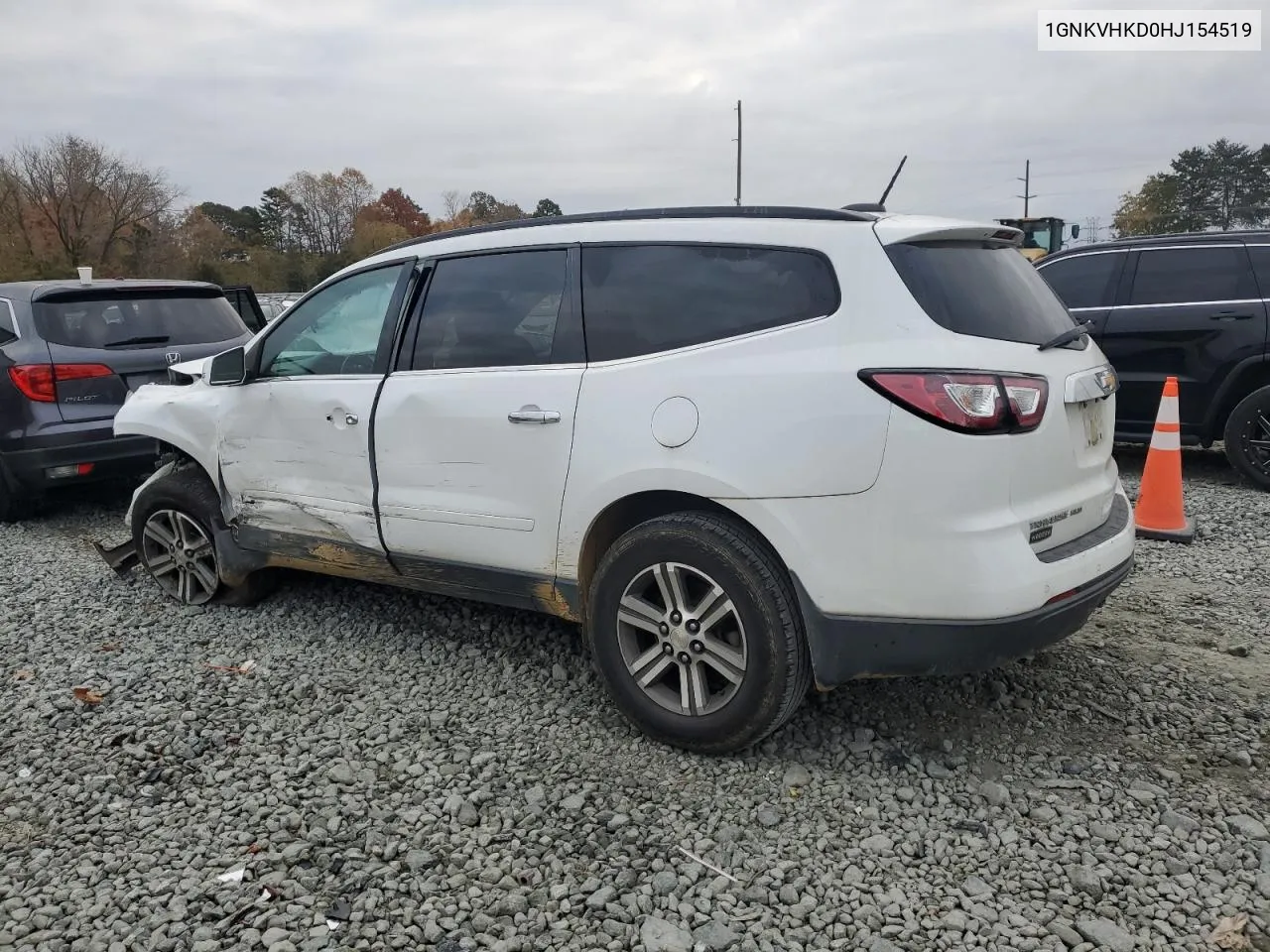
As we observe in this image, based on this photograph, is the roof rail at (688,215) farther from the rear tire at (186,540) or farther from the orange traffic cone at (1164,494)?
the orange traffic cone at (1164,494)

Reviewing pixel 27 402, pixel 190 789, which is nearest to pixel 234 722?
pixel 190 789

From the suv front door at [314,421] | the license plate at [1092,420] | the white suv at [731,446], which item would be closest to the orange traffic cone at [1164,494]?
the white suv at [731,446]

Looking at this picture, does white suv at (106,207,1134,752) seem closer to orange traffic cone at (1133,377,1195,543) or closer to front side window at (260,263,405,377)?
front side window at (260,263,405,377)

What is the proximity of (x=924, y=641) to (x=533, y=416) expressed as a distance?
4.96 ft

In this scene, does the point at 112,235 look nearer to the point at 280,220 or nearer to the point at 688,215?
the point at 280,220

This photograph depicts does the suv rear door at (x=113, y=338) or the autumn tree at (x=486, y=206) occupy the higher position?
the autumn tree at (x=486, y=206)

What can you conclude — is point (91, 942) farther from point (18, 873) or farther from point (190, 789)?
point (190, 789)

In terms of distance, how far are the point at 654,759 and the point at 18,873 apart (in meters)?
1.91

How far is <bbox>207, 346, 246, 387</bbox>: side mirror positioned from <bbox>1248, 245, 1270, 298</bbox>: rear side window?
675 centimetres

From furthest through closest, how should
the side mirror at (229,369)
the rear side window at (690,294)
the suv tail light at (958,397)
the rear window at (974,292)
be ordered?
the side mirror at (229,369) < the rear side window at (690,294) < the rear window at (974,292) < the suv tail light at (958,397)

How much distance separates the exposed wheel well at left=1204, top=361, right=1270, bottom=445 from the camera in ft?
21.7

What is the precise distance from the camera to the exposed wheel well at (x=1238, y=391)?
6613mm

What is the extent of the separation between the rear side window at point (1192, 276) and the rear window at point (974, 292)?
15.1 ft

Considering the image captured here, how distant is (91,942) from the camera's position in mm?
2365
